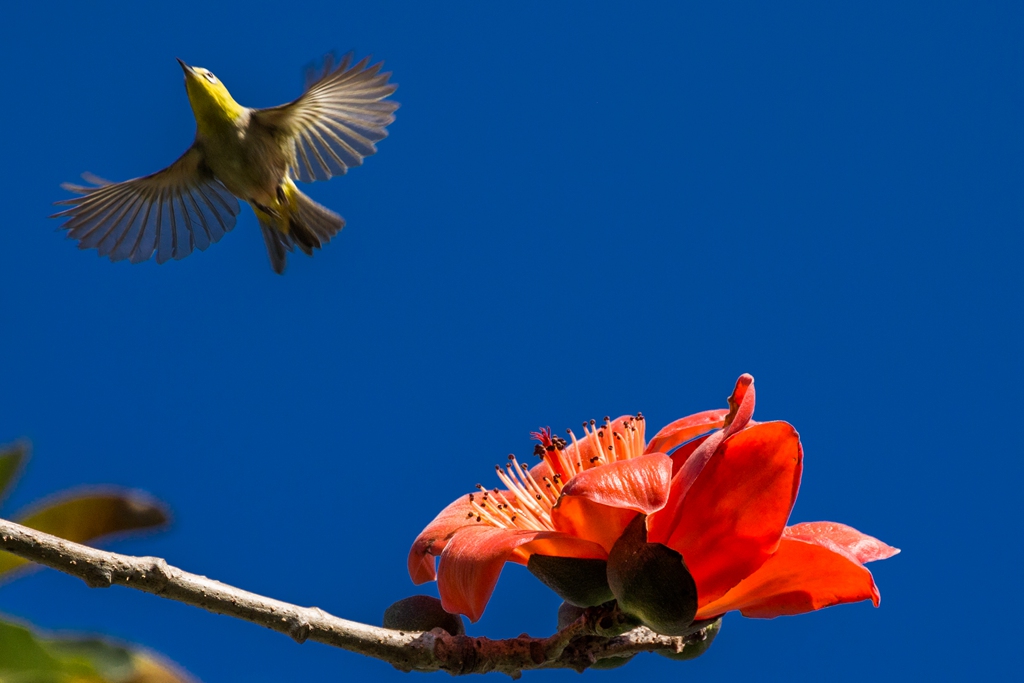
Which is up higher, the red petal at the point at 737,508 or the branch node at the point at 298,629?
the red petal at the point at 737,508

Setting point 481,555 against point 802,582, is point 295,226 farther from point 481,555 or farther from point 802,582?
point 802,582

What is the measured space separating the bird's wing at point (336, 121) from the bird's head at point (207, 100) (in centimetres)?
10

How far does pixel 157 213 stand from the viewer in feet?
9.42

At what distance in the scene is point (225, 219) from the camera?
9.66 feet

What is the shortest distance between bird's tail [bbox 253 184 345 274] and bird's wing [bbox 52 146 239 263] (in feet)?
0.40

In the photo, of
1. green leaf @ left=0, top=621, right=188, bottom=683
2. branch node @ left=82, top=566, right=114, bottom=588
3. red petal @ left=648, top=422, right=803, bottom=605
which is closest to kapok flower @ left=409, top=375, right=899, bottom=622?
red petal @ left=648, top=422, right=803, bottom=605

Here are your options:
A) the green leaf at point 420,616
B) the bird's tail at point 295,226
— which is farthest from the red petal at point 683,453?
the bird's tail at point 295,226

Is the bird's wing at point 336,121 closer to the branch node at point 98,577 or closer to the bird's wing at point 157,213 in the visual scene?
the bird's wing at point 157,213

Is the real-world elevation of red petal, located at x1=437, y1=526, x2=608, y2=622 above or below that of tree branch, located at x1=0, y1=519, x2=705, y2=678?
above

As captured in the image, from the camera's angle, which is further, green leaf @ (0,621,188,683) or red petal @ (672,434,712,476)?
green leaf @ (0,621,188,683)

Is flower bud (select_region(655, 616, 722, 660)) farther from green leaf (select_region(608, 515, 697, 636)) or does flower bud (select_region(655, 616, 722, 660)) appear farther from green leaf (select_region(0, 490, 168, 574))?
green leaf (select_region(0, 490, 168, 574))

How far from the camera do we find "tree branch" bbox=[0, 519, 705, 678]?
3.10ft

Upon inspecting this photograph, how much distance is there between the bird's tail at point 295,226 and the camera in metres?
2.88

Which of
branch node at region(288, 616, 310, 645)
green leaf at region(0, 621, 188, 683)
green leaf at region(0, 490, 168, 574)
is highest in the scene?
green leaf at region(0, 490, 168, 574)
